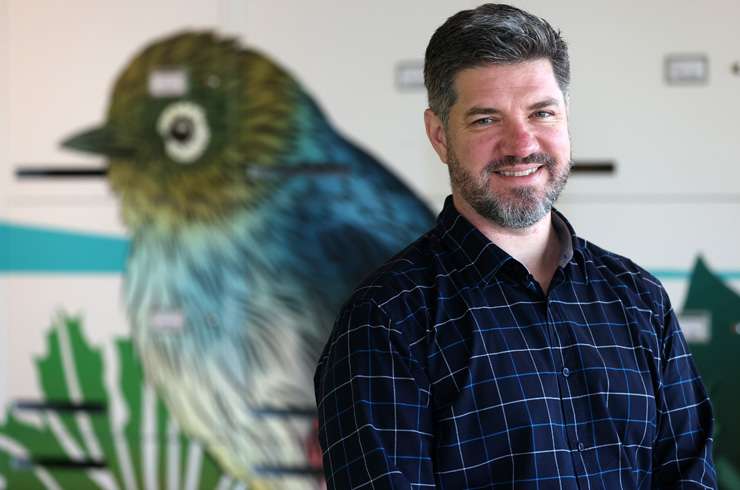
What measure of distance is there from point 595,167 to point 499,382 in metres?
1.77

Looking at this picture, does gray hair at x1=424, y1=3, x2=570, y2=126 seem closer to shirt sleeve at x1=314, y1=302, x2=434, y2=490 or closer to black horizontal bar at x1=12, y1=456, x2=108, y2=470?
shirt sleeve at x1=314, y1=302, x2=434, y2=490

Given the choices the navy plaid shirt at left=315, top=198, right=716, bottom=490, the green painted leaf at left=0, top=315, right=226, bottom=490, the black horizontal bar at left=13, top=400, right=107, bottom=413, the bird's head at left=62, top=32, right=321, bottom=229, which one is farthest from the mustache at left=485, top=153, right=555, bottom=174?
the black horizontal bar at left=13, top=400, right=107, bottom=413

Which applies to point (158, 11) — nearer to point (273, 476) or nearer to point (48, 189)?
point (48, 189)

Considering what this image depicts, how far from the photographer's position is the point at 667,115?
2.80 m

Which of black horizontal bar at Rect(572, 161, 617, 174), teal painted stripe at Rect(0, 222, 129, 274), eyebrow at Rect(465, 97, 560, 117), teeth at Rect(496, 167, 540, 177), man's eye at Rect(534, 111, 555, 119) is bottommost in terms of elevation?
teal painted stripe at Rect(0, 222, 129, 274)

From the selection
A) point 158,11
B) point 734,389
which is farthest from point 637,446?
point 158,11

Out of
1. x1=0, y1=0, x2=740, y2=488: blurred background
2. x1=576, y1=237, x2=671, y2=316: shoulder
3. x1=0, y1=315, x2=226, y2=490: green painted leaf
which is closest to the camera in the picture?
x1=576, y1=237, x2=671, y2=316: shoulder

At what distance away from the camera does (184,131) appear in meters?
3.03

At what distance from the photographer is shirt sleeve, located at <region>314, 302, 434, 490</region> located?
1.14 metres

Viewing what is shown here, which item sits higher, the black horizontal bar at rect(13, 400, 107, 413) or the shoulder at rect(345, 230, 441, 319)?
the shoulder at rect(345, 230, 441, 319)

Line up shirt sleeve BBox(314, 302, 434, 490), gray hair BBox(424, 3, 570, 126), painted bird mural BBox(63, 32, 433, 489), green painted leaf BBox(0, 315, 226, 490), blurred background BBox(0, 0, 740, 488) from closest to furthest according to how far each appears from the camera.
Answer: shirt sleeve BBox(314, 302, 434, 490)
gray hair BBox(424, 3, 570, 126)
blurred background BBox(0, 0, 740, 488)
painted bird mural BBox(63, 32, 433, 489)
green painted leaf BBox(0, 315, 226, 490)

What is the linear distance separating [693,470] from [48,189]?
2.41 m

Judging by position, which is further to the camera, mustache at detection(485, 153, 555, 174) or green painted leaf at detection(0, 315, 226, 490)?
green painted leaf at detection(0, 315, 226, 490)

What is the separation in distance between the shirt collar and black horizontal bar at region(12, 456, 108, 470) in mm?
2104
